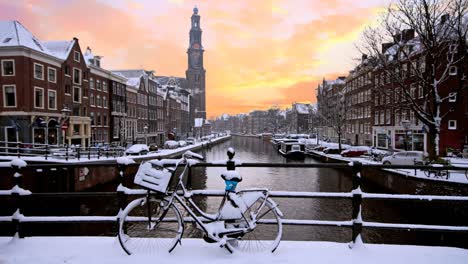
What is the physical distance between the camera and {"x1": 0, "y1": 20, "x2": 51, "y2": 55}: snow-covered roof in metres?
28.2

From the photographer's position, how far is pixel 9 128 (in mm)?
28781

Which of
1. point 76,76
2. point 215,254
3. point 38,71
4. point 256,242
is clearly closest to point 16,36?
point 38,71

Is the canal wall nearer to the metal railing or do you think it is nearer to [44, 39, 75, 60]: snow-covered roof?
the metal railing

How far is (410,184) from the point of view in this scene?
748 inches

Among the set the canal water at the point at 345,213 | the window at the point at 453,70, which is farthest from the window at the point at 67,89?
the window at the point at 453,70

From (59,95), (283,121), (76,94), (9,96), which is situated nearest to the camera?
(9,96)

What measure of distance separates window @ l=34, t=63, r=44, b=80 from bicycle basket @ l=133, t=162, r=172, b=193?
3234 centimetres

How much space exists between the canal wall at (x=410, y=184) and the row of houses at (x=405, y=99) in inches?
178

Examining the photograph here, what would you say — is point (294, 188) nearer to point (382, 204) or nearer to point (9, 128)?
point (382, 204)

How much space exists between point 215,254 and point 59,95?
35455mm

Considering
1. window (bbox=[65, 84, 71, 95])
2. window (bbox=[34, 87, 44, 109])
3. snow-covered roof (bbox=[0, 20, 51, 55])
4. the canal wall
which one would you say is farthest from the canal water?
snow-covered roof (bbox=[0, 20, 51, 55])

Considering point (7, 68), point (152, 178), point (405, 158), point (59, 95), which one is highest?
point (7, 68)

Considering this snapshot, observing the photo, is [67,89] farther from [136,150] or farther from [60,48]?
[136,150]

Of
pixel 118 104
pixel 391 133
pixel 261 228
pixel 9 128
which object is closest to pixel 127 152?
pixel 9 128
